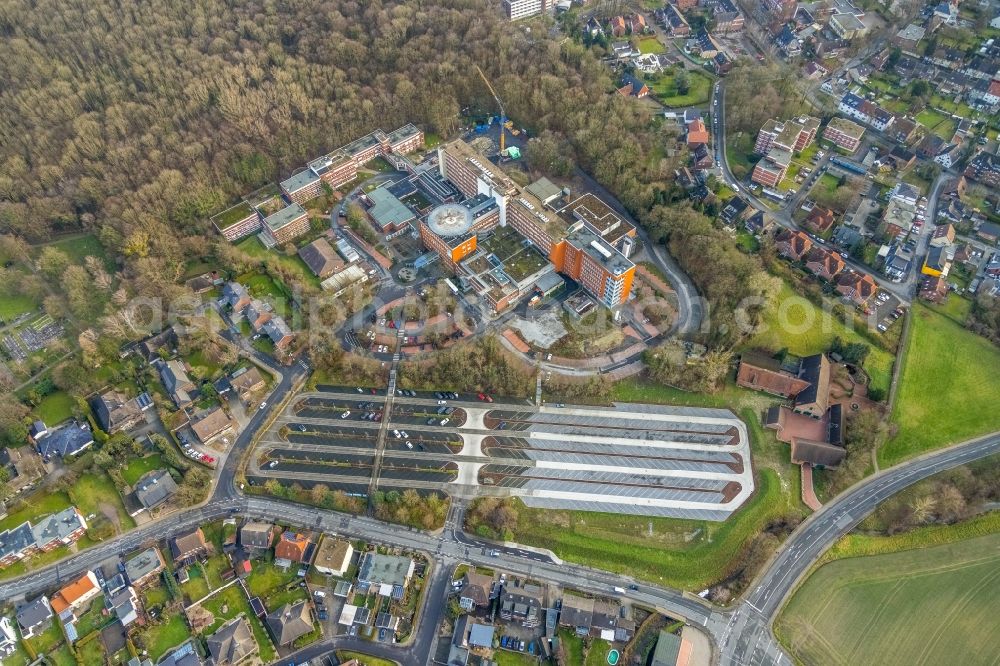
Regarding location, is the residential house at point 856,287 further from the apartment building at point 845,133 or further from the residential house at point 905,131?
the residential house at point 905,131

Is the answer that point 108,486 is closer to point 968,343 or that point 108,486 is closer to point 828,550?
point 828,550

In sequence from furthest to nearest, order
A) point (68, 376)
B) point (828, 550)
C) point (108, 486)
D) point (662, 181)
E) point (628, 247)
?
point (662, 181) < point (628, 247) < point (68, 376) < point (108, 486) < point (828, 550)

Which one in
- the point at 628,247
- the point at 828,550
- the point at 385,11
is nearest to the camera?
the point at 828,550

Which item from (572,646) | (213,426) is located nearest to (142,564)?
(213,426)

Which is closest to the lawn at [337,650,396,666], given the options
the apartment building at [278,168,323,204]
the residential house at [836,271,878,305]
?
the apartment building at [278,168,323,204]

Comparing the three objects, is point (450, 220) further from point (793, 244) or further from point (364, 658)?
point (364, 658)

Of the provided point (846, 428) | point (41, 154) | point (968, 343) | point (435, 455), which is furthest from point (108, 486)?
point (968, 343)

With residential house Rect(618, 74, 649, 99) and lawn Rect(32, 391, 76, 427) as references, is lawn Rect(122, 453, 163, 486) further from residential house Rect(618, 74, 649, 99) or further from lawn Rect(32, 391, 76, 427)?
residential house Rect(618, 74, 649, 99)

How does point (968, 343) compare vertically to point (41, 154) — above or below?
below
